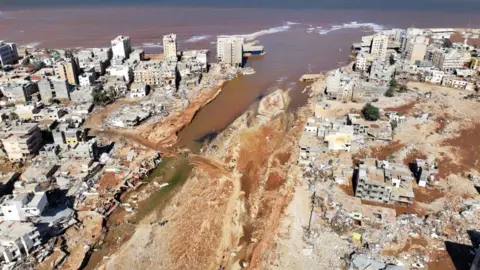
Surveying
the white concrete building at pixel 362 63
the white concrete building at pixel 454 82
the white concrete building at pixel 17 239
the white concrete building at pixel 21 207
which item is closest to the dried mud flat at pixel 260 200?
the white concrete building at pixel 17 239

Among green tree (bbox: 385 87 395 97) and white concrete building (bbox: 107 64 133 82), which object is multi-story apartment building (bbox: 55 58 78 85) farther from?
green tree (bbox: 385 87 395 97)

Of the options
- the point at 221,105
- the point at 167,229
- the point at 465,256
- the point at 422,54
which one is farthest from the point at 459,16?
the point at 167,229

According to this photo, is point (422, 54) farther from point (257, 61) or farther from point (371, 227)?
point (371, 227)

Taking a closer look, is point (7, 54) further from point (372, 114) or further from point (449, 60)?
point (449, 60)

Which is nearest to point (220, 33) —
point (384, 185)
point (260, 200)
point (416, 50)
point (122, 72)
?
point (122, 72)

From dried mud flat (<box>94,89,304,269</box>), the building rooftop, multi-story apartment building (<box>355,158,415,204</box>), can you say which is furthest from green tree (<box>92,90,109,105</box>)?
multi-story apartment building (<box>355,158,415,204</box>)

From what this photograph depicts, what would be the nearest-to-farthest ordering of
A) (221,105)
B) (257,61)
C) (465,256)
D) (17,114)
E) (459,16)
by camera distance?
1. (465,256)
2. (17,114)
3. (221,105)
4. (257,61)
5. (459,16)

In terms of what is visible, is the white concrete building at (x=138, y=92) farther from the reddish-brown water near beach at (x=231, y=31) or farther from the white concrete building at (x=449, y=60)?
the white concrete building at (x=449, y=60)
